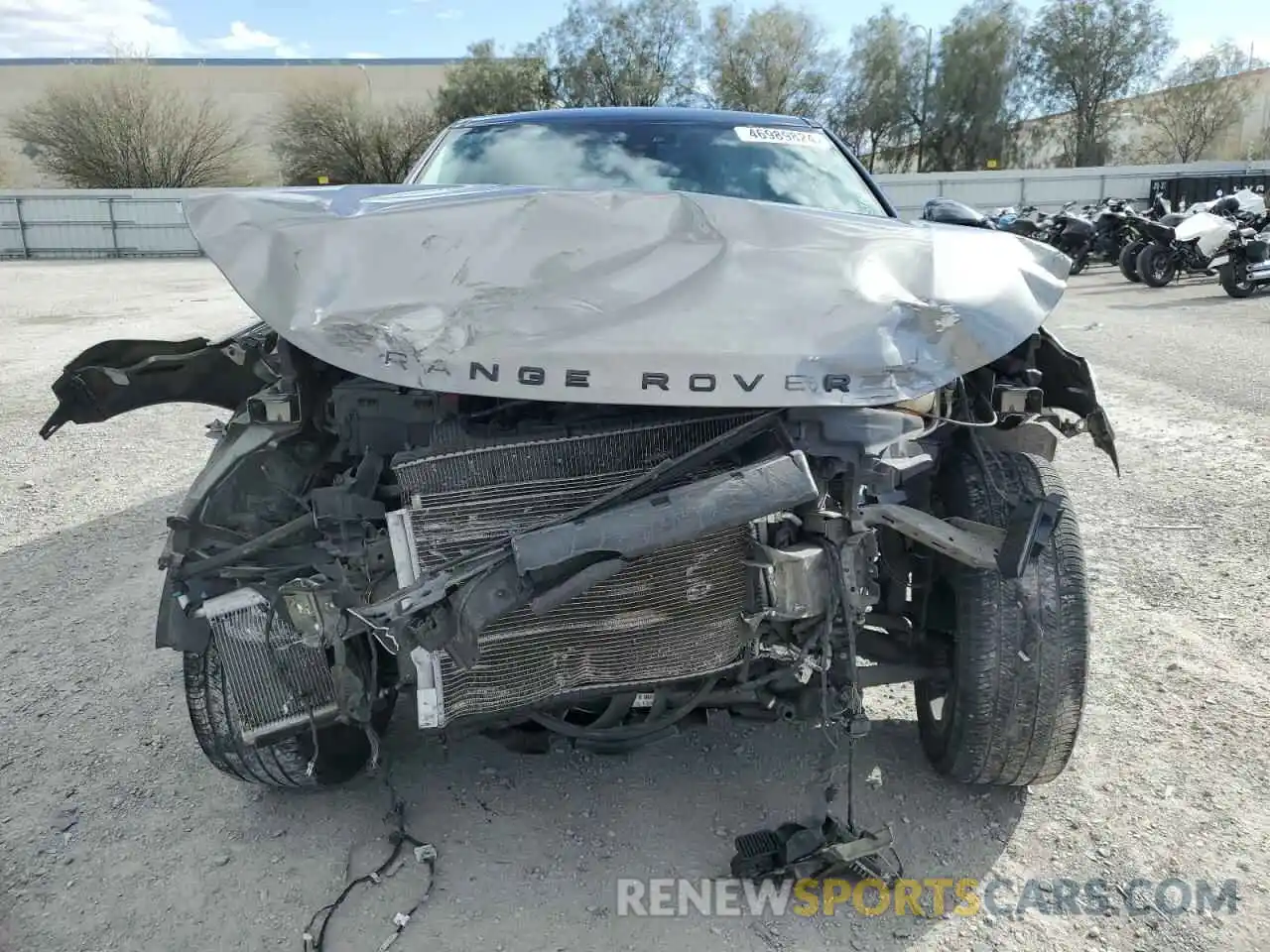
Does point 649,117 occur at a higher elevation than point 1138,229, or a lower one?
higher

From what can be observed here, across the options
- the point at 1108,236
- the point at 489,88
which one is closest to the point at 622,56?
the point at 489,88

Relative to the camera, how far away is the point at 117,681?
3.34 meters

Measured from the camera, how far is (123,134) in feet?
112

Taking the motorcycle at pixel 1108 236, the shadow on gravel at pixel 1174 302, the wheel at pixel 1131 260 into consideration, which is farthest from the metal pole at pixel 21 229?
the wheel at pixel 1131 260

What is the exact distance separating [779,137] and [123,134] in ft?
123

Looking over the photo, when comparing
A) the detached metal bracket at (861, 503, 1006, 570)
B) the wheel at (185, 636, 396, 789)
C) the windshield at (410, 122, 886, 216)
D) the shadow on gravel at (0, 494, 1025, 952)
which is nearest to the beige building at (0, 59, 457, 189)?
the windshield at (410, 122, 886, 216)

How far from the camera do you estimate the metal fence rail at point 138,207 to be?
79.6 feet

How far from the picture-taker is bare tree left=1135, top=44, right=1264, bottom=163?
43438 millimetres

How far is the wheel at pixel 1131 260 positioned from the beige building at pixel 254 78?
37.1 meters

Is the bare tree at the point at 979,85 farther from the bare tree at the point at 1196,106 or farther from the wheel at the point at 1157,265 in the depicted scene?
the wheel at the point at 1157,265

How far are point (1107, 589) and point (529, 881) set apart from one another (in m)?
2.78

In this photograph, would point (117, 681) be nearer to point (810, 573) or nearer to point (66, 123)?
point (810, 573)

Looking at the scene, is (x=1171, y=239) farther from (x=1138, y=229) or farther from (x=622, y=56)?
(x=622, y=56)

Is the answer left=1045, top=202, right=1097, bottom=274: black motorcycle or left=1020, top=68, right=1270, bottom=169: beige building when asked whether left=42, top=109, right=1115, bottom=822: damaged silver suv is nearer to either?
left=1045, top=202, right=1097, bottom=274: black motorcycle
